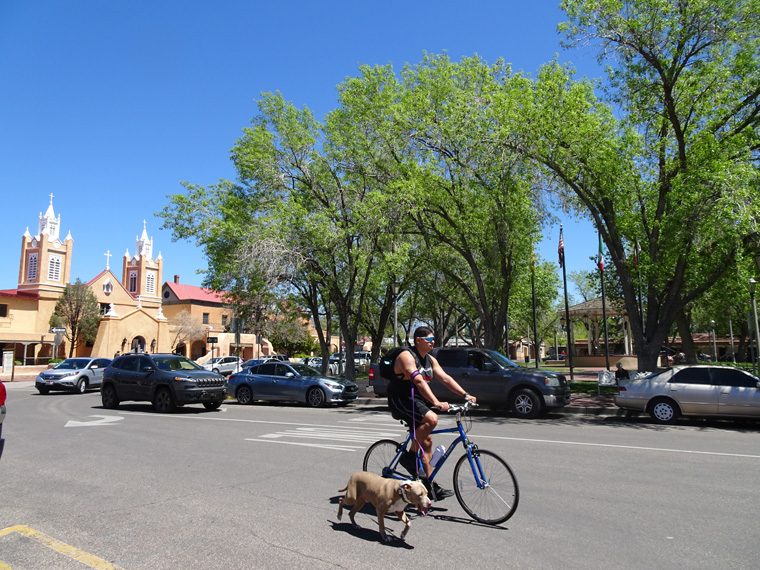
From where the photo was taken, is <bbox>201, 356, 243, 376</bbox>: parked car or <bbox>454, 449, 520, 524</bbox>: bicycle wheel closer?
<bbox>454, 449, 520, 524</bbox>: bicycle wheel

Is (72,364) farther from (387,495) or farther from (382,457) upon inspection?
(387,495)

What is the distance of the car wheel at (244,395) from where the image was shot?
1844 cm

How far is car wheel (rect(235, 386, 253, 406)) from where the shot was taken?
18.4m

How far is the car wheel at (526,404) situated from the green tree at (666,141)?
4.79 metres

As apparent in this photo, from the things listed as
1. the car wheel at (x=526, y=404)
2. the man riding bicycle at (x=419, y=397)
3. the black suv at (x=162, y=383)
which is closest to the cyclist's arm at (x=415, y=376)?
the man riding bicycle at (x=419, y=397)

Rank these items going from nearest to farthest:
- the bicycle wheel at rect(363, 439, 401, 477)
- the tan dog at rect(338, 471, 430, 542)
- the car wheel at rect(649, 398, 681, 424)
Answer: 1. the tan dog at rect(338, 471, 430, 542)
2. the bicycle wheel at rect(363, 439, 401, 477)
3. the car wheel at rect(649, 398, 681, 424)

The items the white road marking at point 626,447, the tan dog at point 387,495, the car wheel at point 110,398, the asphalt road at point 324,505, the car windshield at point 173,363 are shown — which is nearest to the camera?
the asphalt road at point 324,505

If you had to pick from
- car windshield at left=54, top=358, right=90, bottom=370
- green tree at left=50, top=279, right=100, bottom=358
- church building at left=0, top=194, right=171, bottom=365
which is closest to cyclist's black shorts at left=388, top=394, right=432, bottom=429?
car windshield at left=54, top=358, right=90, bottom=370

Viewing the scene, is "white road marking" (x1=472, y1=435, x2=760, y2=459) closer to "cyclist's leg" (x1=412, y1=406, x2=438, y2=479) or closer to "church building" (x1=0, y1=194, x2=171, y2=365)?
"cyclist's leg" (x1=412, y1=406, x2=438, y2=479)

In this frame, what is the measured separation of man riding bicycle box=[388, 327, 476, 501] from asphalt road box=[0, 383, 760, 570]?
572 millimetres

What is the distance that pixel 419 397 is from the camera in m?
5.32

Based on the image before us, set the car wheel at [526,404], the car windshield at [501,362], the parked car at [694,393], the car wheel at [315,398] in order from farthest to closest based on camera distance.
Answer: the car wheel at [315,398] < the car windshield at [501,362] < the car wheel at [526,404] < the parked car at [694,393]

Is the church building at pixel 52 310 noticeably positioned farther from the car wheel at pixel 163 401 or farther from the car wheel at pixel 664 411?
the car wheel at pixel 664 411

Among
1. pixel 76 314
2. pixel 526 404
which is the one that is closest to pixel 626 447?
pixel 526 404
